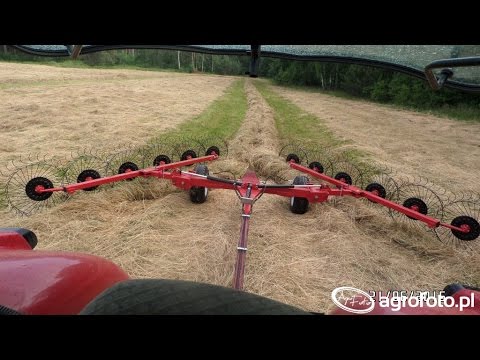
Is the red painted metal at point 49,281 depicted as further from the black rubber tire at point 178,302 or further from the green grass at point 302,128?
the green grass at point 302,128

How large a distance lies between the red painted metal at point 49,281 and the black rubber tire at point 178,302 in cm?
18

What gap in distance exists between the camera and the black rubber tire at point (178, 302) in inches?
45.3

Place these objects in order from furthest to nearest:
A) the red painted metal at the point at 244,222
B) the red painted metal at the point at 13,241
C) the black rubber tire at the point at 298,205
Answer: the black rubber tire at the point at 298,205
the red painted metal at the point at 244,222
the red painted metal at the point at 13,241

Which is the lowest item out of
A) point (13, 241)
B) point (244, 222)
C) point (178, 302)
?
point (244, 222)

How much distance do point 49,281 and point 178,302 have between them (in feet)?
2.02

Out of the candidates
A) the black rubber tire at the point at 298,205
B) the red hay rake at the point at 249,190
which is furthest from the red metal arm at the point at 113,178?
the black rubber tire at the point at 298,205

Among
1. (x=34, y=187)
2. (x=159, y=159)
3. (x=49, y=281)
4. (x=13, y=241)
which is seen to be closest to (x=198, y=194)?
(x=159, y=159)

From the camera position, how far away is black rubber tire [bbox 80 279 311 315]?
115cm

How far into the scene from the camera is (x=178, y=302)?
47.5 inches

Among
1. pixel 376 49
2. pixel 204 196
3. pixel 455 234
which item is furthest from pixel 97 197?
pixel 455 234

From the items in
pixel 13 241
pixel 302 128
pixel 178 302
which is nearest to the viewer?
pixel 178 302

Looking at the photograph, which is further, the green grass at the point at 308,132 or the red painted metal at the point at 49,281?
the green grass at the point at 308,132

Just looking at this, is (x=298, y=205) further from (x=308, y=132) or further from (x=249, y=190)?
(x=308, y=132)
